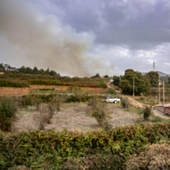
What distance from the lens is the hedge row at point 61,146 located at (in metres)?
4.60

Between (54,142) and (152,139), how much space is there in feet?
10.4

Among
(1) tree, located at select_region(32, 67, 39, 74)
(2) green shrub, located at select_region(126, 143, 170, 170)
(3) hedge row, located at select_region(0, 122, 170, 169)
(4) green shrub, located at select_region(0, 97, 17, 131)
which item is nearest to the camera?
(2) green shrub, located at select_region(126, 143, 170, 170)

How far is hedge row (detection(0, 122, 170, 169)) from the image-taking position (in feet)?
15.1

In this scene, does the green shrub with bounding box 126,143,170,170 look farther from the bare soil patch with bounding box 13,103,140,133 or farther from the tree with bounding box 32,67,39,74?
the tree with bounding box 32,67,39,74

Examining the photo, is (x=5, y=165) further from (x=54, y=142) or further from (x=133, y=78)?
(x=133, y=78)

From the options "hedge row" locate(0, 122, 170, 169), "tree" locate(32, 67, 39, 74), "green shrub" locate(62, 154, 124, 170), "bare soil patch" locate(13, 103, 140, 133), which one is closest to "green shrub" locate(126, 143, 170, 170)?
"green shrub" locate(62, 154, 124, 170)

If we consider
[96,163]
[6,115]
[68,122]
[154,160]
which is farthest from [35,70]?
[154,160]

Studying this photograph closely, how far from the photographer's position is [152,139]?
5.89 metres

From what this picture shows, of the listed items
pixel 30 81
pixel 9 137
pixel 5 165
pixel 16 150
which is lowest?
pixel 5 165

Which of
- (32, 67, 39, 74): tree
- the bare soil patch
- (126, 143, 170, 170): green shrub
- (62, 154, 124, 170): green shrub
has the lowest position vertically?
the bare soil patch

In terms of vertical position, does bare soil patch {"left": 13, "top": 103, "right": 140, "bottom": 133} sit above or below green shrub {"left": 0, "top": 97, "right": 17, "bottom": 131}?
below

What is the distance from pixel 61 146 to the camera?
497 cm

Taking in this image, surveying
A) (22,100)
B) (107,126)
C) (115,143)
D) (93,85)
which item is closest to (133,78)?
(93,85)

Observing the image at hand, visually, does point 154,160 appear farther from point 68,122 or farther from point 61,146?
point 68,122
